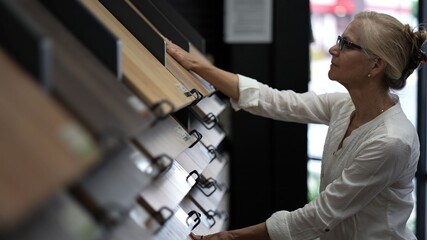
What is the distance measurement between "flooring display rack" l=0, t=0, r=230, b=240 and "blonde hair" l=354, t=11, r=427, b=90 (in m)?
0.85

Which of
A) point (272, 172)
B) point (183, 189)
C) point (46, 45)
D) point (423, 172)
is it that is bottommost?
point (423, 172)

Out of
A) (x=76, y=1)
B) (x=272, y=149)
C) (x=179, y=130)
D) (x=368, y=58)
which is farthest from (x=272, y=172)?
(x=76, y=1)

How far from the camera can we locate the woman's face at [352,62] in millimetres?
2426

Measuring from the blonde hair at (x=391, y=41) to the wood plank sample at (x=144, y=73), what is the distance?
2.65 feet

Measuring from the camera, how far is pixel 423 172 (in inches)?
159

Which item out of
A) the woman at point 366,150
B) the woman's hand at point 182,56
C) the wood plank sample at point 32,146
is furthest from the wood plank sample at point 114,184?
the woman's hand at point 182,56

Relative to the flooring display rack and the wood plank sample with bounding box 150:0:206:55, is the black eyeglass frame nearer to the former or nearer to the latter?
the flooring display rack

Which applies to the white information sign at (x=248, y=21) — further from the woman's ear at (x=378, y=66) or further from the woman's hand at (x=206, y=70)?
the woman's ear at (x=378, y=66)

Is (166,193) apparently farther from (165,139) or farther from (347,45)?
(347,45)

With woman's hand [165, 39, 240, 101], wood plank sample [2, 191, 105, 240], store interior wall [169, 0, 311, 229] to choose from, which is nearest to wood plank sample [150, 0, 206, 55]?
woman's hand [165, 39, 240, 101]

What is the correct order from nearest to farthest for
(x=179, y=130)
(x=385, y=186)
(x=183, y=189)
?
(x=183, y=189), (x=179, y=130), (x=385, y=186)

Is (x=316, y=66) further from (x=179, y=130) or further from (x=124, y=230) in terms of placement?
(x=124, y=230)

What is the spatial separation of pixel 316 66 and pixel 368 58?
84.1 inches

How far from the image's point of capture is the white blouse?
2225mm
